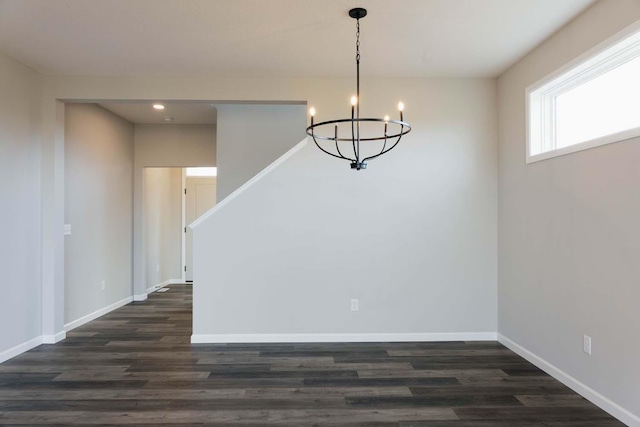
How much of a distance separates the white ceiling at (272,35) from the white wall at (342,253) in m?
0.86

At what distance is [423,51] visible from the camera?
10.9 ft

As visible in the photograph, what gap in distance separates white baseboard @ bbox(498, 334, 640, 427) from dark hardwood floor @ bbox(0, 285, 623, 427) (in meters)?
0.05

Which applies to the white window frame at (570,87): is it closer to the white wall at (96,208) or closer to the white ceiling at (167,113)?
the white ceiling at (167,113)

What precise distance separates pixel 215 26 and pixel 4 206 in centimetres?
239

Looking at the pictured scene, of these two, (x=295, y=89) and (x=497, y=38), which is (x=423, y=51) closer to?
(x=497, y=38)

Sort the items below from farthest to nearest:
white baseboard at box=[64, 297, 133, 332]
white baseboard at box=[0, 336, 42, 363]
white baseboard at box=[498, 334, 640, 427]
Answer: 1. white baseboard at box=[64, 297, 133, 332]
2. white baseboard at box=[0, 336, 42, 363]
3. white baseboard at box=[498, 334, 640, 427]

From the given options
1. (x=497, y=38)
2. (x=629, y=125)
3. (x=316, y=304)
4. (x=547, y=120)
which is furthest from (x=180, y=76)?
(x=629, y=125)

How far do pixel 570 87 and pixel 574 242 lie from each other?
1.21 meters

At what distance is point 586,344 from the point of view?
270 centimetres

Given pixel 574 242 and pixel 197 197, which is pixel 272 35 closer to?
pixel 574 242

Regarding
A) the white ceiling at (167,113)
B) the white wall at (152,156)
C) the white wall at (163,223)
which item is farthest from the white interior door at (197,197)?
the white ceiling at (167,113)

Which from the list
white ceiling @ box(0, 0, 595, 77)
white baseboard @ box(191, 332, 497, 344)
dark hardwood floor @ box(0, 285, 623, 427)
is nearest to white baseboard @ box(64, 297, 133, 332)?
dark hardwood floor @ box(0, 285, 623, 427)

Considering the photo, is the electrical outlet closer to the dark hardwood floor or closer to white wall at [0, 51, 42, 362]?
the dark hardwood floor

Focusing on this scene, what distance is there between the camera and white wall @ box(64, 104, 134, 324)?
4500 millimetres
